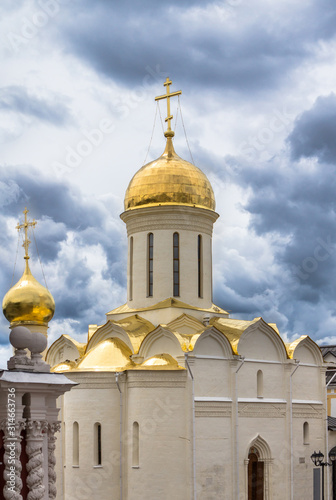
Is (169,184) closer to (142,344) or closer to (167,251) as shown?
(167,251)

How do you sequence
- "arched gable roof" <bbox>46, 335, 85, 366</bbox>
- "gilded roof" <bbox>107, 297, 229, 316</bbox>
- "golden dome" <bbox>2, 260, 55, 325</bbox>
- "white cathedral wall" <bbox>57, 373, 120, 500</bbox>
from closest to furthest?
"golden dome" <bbox>2, 260, 55, 325</bbox>, "white cathedral wall" <bbox>57, 373, 120, 500</bbox>, "gilded roof" <bbox>107, 297, 229, 316</bbox>, "arched gable roof" <bbox>46, 335, 85, 366</bbox>

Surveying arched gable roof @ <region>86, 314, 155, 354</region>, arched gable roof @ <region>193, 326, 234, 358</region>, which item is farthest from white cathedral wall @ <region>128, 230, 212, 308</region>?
arched gable roof @ <region>193, 326, 234, 358</region>

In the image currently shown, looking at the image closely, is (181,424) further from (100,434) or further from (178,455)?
(100,434)

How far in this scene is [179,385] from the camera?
61.1ft

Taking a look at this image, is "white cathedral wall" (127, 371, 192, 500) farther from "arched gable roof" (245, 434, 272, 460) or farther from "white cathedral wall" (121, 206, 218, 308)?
"white cathedral wall" (121, 206, 218, 308)

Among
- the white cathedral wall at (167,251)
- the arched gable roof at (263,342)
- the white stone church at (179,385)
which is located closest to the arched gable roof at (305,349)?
the white stone church at (179,385)

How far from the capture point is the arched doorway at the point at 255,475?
65.0ft

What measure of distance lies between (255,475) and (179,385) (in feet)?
11.8

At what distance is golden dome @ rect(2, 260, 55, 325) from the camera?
11922mm

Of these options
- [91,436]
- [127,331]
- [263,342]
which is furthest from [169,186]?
[91,436]

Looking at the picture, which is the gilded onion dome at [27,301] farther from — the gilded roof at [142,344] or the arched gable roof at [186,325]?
the arched gable roof at [186,325]

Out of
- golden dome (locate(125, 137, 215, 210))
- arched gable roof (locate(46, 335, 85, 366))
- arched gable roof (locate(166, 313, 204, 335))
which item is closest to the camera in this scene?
arched gable roof (locate(166, 313, 204, 335))

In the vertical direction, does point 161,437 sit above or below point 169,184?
below

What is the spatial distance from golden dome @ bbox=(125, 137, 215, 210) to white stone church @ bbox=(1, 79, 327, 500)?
0.03m
